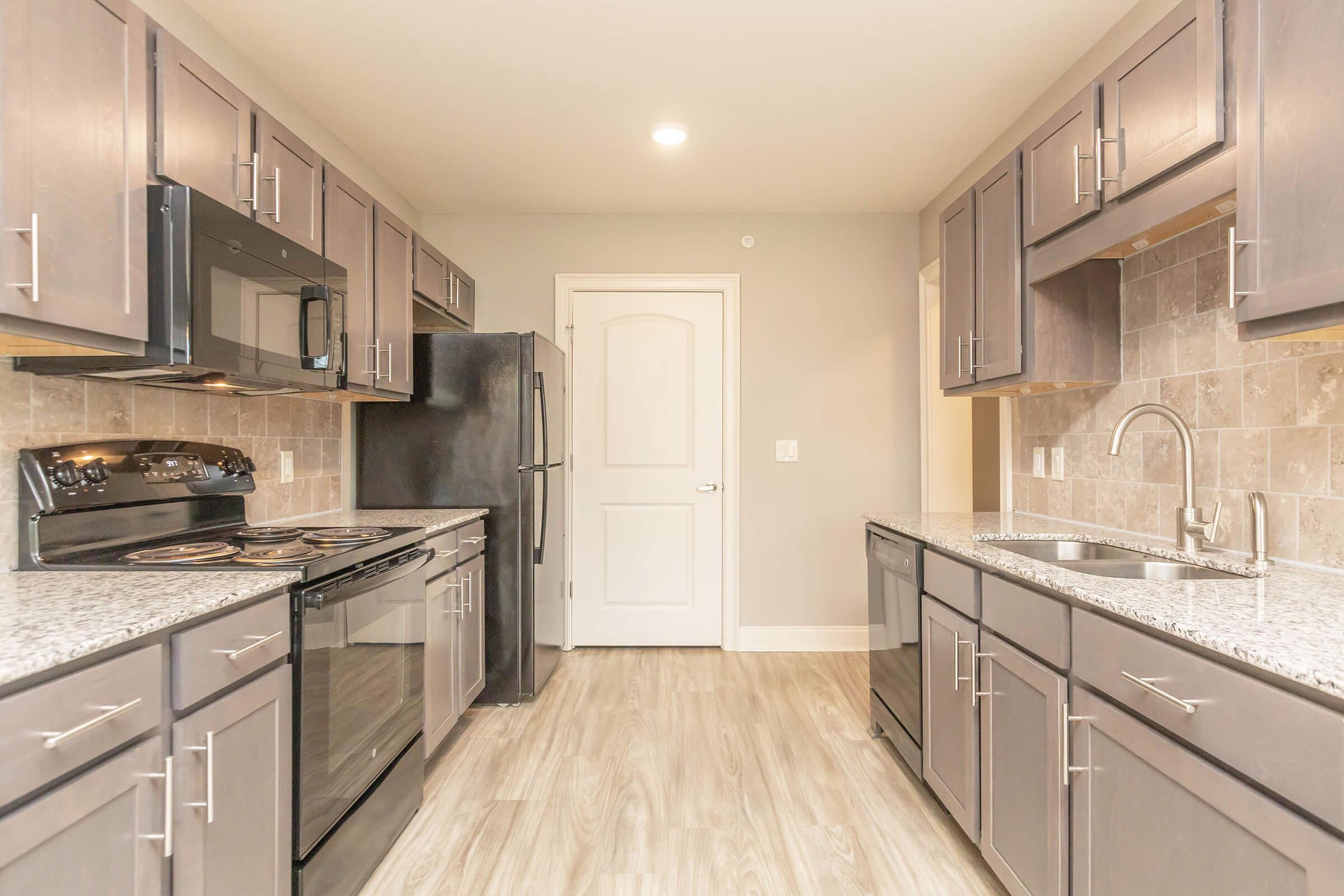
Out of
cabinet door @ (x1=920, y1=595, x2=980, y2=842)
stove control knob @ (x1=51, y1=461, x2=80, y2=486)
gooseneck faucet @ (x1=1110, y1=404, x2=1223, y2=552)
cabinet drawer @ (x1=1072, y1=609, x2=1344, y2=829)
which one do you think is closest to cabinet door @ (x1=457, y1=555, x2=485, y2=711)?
stove control knob @ (x1=51, y1=461, x2=80, y2=486)

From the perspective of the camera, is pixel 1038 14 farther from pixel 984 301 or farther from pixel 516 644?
pixel 516 644

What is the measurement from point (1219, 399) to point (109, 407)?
9.74 ft

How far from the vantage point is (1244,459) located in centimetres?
176

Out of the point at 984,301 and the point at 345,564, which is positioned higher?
the point at 984,301

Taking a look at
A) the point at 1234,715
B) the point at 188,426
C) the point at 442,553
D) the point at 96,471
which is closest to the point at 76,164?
the point at 96,471

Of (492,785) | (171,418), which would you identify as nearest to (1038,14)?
(171,418)

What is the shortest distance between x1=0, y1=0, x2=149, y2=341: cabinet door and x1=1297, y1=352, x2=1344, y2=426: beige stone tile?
8.54ft

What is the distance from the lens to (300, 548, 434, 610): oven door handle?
1.58 m

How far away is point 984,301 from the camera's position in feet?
7.98

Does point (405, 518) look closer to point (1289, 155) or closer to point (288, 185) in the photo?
point (288, 185)

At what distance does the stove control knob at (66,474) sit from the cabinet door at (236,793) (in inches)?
28.4

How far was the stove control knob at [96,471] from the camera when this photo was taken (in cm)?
168

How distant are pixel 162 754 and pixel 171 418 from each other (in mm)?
1200

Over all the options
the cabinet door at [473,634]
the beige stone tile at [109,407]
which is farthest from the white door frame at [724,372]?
the beige stone tile at [109,407]
